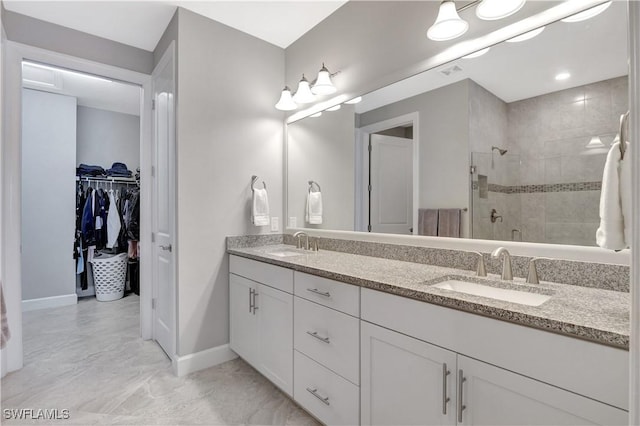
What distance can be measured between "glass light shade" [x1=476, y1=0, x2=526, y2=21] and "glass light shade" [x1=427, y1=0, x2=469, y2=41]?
82mm

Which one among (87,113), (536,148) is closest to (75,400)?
(536,148)

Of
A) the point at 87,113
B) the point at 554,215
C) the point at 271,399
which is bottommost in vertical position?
the point at 271,399

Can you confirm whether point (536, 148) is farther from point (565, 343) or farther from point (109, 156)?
point (109, 156)

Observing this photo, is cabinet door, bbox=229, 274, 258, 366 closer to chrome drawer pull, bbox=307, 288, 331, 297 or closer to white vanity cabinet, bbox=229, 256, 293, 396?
white vanity cabinet, bbox=229, 256, 293, 396

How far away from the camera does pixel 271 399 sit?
1927mm

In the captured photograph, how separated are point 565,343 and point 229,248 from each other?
2093 mm

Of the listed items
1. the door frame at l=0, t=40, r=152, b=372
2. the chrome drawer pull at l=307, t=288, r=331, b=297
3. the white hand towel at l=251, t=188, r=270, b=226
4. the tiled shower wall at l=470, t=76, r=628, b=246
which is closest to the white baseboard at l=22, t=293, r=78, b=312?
the door frame at l=0, t=40, r=152, b=372

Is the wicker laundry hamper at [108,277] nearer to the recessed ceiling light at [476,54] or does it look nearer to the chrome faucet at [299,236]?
the chrome faucet at [299,236]

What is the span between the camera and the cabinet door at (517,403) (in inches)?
31.1

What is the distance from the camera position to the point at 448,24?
147 centimetres

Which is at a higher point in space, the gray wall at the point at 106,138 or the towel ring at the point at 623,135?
the gray wall at the point at 106,138

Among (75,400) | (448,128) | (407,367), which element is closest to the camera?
(407,367)

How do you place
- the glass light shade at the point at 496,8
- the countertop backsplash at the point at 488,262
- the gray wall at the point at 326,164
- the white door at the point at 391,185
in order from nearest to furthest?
the countertop backsplash at the point at 488,262 → the glass light shade at the point at 496,8 → the white door at the point at 391,185 → the gray wall at the point at 326,164

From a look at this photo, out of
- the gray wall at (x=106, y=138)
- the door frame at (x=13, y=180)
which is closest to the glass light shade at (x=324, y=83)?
the door frame at (x=13, y=180)
